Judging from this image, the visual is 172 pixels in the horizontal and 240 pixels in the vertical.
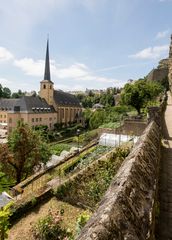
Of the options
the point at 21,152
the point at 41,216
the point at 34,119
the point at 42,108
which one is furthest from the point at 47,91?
the point at 41,216

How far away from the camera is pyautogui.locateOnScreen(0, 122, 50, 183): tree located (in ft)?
62.2

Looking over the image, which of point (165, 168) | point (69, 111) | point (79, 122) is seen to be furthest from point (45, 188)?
point (79, 122)

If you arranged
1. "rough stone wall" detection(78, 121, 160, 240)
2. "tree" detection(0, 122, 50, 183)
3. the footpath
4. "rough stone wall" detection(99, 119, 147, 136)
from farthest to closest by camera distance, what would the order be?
1. "rough stone wall" detection(99, 119, 147, 136)
2. "tree" detection(0, 122, 50, 183)
3. the footpath
4. "rough stone wall" detection(78, 121, 160, 240)

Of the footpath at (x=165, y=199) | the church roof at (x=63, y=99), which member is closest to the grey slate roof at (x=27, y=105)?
the church roof at (x=63, y=99)

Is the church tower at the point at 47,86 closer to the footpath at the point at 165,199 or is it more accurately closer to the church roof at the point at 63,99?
the church roof at the point at 63,99

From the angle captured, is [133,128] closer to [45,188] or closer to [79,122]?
[45,188]

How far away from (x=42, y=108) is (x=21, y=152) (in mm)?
43029

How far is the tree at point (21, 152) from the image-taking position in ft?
62.2

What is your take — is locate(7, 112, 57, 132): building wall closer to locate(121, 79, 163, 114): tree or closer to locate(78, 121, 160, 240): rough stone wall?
locate(121, 79, 163, 114): tree

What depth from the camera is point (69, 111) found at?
7650 cm

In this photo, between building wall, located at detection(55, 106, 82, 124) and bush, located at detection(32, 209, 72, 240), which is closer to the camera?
bush, located at detection(32, 209, 72, 240)

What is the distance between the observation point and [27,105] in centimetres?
5656

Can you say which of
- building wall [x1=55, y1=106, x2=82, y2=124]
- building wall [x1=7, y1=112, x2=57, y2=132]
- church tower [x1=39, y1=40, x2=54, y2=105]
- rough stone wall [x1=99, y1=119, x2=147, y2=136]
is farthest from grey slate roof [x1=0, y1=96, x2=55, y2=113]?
rough stone wall [x1=99, y1=119, x2=147, y2=136]

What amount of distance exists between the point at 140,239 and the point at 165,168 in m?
4.92
